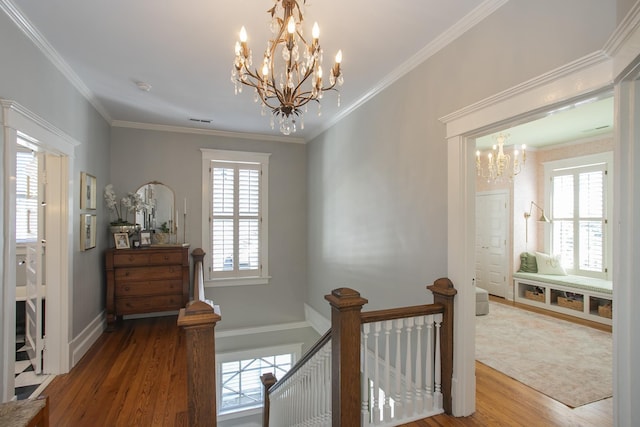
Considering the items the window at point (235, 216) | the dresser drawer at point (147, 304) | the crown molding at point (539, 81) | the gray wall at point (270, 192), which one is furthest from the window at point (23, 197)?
the crown molding at point (539, 81)

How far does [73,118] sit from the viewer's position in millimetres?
3084

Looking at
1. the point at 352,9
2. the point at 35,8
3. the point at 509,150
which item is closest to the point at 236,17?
the point at 352,9

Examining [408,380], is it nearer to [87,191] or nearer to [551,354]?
[551,354]

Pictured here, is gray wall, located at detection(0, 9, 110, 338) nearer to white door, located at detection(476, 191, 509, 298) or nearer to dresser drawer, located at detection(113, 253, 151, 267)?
dresser drawer, located at detection(113, 253, 151, 267)

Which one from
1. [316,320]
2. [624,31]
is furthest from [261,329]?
[624,31]

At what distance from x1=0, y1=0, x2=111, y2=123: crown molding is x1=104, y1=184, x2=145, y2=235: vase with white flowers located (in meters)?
1.23

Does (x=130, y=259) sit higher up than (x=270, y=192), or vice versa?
(x=270, y=192)

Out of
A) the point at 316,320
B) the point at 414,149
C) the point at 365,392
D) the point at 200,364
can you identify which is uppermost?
the point at 414,149

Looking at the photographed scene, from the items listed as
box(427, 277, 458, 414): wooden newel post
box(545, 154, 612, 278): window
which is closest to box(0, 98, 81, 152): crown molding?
box(427, 277, 458, 414): wooden newel post

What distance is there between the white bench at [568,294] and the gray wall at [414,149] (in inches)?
141

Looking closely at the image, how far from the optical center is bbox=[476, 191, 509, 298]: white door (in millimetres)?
6082

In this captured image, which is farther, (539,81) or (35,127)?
(35,127)

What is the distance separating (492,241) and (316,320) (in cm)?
387

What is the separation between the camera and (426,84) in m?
2.63
